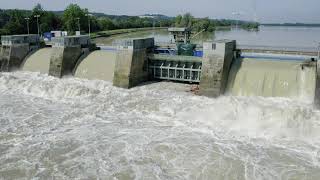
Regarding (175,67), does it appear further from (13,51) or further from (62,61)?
(13,51)

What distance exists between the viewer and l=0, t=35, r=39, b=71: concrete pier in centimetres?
2830

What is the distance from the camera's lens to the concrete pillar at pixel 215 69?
19.3 metres

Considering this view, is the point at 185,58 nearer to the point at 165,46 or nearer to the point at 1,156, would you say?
the point at 165,46

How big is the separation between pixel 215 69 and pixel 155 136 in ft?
20.7

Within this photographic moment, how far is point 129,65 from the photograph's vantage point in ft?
72.5

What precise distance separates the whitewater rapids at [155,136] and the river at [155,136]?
35mm

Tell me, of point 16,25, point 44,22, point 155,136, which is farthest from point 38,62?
point 44,22

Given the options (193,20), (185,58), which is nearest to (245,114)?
(185,58)

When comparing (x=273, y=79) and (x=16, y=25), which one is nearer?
(x=273, y=79)

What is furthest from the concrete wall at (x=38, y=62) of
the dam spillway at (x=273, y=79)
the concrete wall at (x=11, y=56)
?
the dam spillway at (x=273, y=79)

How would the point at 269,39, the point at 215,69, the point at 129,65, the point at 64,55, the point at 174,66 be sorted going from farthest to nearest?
1. the point at 269,39
2. the point at 64,55
3. the point at 174,66
4. the point at 129,65
5. the point at 215,69

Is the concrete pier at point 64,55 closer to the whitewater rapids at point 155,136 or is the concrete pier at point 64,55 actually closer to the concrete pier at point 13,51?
the whitewater rapids at point 155,136

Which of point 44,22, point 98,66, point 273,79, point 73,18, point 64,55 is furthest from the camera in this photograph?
point 73,18

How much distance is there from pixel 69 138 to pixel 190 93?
25.1 ft
